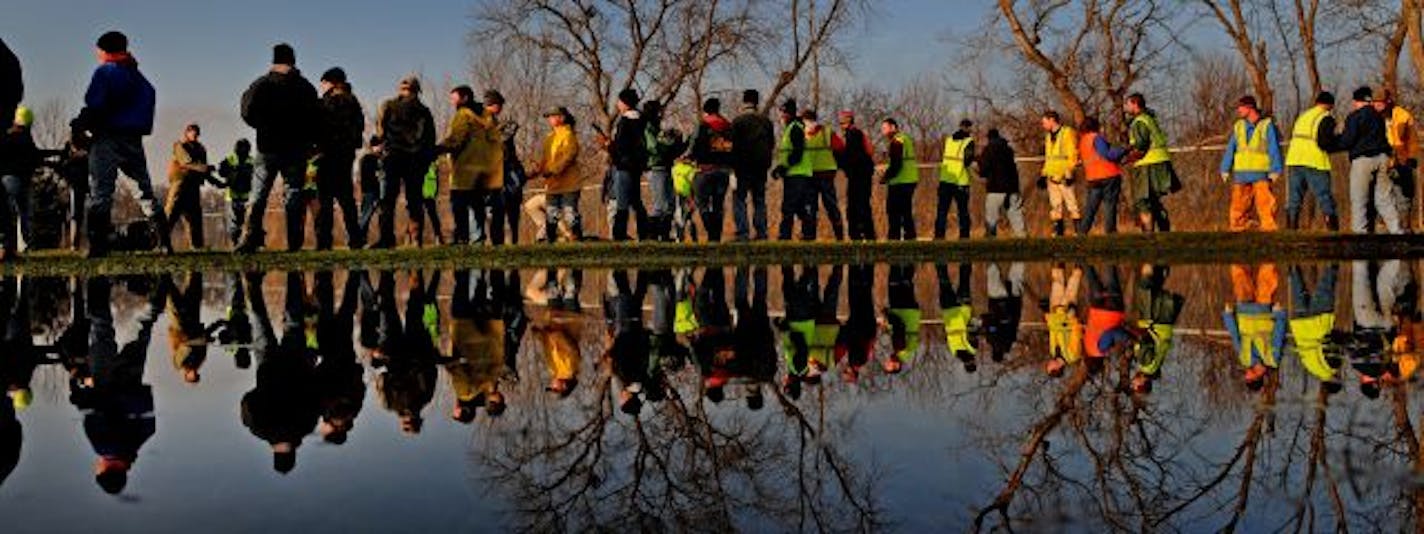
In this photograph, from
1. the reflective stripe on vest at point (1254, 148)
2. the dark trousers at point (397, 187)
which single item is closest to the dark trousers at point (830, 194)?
the reflective stripe on vest at point (1254, 148)

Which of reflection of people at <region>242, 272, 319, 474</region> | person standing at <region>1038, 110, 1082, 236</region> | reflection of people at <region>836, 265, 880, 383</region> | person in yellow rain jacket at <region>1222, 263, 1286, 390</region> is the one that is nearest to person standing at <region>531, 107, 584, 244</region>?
person standing at <region>1038, 110, 1082, 236</region>

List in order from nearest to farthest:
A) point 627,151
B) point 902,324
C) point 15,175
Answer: point 902,324 < point 15,175 < point 627,151

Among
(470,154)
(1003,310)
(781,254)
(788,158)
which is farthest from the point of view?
(788,158)

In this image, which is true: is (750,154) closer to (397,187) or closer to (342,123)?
(397,187)

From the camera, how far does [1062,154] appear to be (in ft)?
63.5

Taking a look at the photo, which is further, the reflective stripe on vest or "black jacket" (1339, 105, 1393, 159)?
the reflective stripe on vest

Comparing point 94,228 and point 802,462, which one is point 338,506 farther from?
point 94,228

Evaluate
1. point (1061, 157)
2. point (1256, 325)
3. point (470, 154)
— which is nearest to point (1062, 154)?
point (1061, 157)

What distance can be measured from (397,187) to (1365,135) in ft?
33.7

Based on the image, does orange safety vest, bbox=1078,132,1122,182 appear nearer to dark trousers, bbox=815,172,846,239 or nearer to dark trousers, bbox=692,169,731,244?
dark trousers, bbox=815,172,846,239

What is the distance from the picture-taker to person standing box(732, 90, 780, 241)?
696 inches

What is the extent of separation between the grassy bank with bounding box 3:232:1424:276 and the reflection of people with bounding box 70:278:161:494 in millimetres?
6156

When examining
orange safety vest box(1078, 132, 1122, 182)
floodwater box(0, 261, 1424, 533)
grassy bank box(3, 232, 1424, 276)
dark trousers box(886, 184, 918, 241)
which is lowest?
floodwater box(0, 261, 1424, 533)

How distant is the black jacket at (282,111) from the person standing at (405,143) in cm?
148
